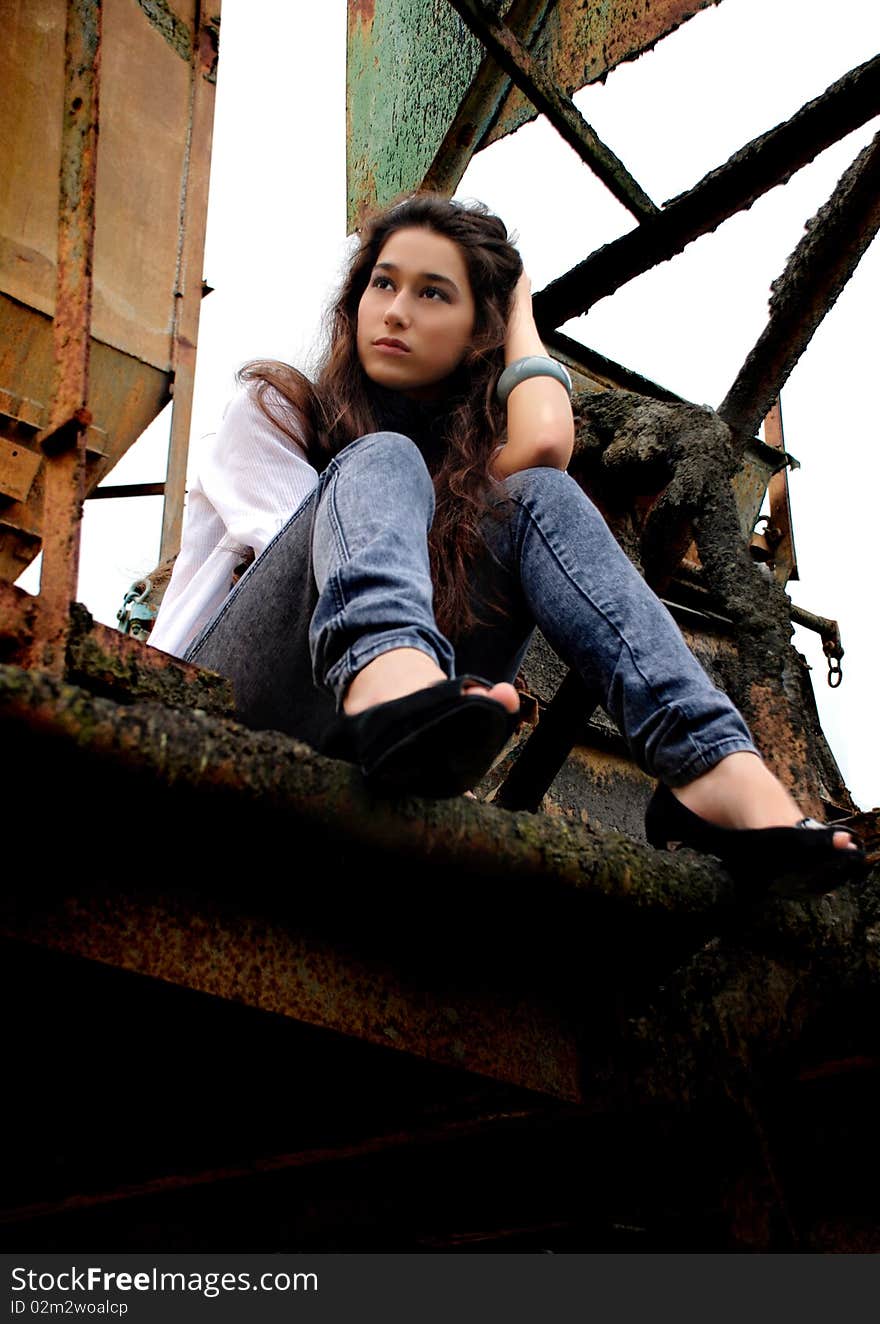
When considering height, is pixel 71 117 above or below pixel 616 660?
above

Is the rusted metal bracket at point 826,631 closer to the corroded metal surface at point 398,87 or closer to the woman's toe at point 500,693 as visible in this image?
the corroded metal surface at point 398,87

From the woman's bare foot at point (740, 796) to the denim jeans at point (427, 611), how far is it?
2 centimetres

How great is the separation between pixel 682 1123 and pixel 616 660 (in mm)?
695

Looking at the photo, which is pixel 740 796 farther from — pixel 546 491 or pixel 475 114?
pixel 475 114

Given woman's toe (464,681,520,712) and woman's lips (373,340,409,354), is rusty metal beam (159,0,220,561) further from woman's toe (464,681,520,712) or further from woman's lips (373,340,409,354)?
woman's toe (464,681,520,712)

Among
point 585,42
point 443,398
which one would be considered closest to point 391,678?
point 443,398

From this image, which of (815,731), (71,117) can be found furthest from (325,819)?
(815,731)

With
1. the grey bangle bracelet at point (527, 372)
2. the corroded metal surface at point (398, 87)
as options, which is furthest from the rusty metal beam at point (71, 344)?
the corroded metal surface at point (398, 87)

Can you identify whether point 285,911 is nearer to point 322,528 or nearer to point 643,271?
point 322,528

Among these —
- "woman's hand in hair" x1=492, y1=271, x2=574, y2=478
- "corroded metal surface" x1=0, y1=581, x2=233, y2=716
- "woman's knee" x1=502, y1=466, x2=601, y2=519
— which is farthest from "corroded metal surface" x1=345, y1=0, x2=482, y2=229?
A: "corroded metal surface" x1=0, y1=581, x2=233, y2=716

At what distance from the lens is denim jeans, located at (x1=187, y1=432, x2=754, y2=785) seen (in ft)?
4.83

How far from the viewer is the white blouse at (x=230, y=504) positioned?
6.44ft

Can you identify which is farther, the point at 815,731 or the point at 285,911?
the point at 815,731

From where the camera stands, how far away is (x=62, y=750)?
1.11 meters
